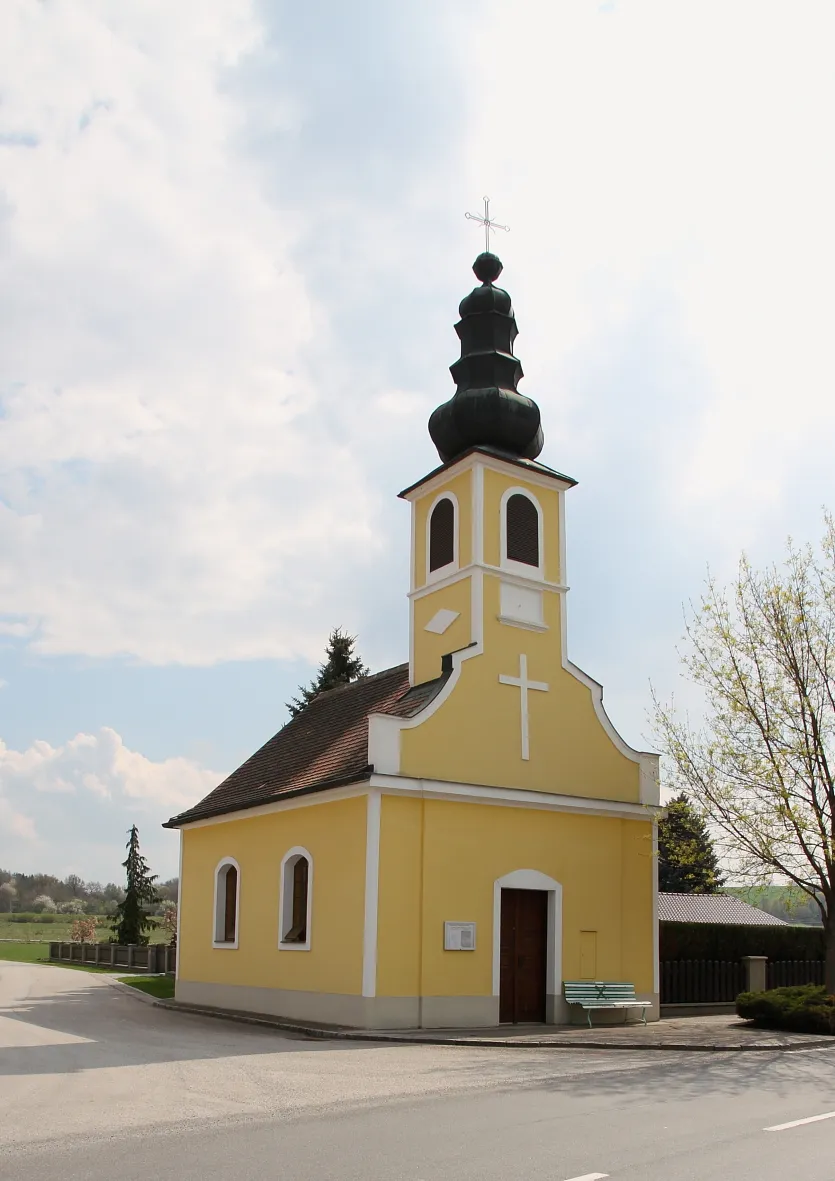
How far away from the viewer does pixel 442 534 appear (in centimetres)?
2369

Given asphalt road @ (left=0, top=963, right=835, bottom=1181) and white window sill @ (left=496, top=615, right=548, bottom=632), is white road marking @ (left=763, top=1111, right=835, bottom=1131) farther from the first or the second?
white window sill @ (left=496, top=615, right=548, bottom=632)

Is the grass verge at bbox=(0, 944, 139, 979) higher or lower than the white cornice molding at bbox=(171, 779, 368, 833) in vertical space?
lower

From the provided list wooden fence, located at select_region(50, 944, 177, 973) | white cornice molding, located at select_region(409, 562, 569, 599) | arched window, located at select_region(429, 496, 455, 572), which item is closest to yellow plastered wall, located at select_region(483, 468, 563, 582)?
white cornice molding, located at select_region(409, 562, 569, 599)

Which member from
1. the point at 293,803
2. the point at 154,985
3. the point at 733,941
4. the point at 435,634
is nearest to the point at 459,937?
the point at 293,803

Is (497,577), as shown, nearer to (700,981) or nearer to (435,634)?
(435,634)

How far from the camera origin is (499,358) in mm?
24266

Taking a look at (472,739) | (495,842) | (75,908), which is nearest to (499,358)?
(472,739)

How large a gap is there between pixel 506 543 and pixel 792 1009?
1005 cm

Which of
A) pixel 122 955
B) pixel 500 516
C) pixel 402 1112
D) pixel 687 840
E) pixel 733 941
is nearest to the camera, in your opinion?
pixel 402 1112

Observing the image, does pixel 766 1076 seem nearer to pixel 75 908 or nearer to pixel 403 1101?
pixel 403 1101

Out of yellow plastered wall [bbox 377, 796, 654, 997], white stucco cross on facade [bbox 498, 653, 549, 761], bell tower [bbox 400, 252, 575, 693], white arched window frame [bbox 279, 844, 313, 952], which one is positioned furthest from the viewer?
bell tower [bbox 400, 252, 575, 693]

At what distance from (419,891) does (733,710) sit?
665 centimetres

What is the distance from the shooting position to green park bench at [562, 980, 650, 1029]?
809 inches

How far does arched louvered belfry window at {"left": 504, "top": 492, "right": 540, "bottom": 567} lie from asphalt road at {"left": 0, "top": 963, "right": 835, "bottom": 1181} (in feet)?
33.3
